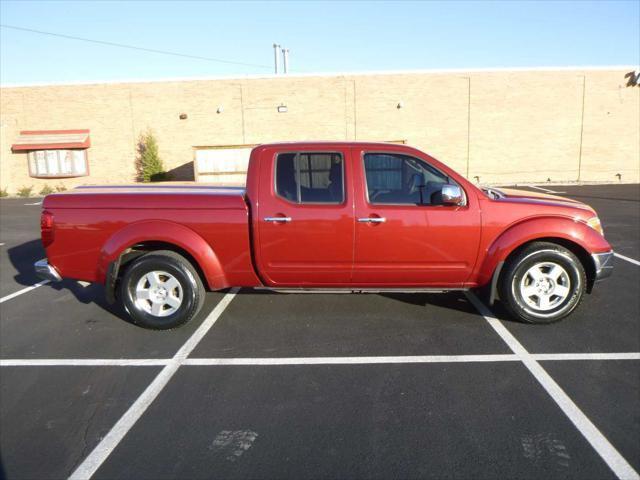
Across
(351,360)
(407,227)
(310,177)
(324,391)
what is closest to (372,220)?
(407,227)

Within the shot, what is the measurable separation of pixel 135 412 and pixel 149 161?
1860 cm

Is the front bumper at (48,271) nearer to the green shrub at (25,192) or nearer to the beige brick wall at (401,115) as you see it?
the beige brick wall at (401,115)

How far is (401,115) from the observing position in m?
20.7

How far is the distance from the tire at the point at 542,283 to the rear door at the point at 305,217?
1.65 metres

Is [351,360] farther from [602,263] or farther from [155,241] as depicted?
[602,263]

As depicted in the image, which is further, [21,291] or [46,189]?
[46,189]

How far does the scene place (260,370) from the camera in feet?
13.0

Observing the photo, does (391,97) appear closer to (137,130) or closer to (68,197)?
(137,130)

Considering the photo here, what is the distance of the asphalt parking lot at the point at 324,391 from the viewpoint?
2.81 metres

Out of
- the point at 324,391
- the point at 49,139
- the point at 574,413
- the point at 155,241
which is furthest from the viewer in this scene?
the point at 49,139

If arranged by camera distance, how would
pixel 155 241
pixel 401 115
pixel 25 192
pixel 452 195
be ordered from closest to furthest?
pixel 452 195 < pixel 155 241 < pixel 401 115 < pixel 25 192

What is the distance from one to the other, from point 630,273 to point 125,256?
6.58 m

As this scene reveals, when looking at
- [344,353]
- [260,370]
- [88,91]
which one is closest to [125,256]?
[260,370]

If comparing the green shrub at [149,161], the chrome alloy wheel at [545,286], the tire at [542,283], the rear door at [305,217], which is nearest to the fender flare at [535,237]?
the tire at [542,283]
